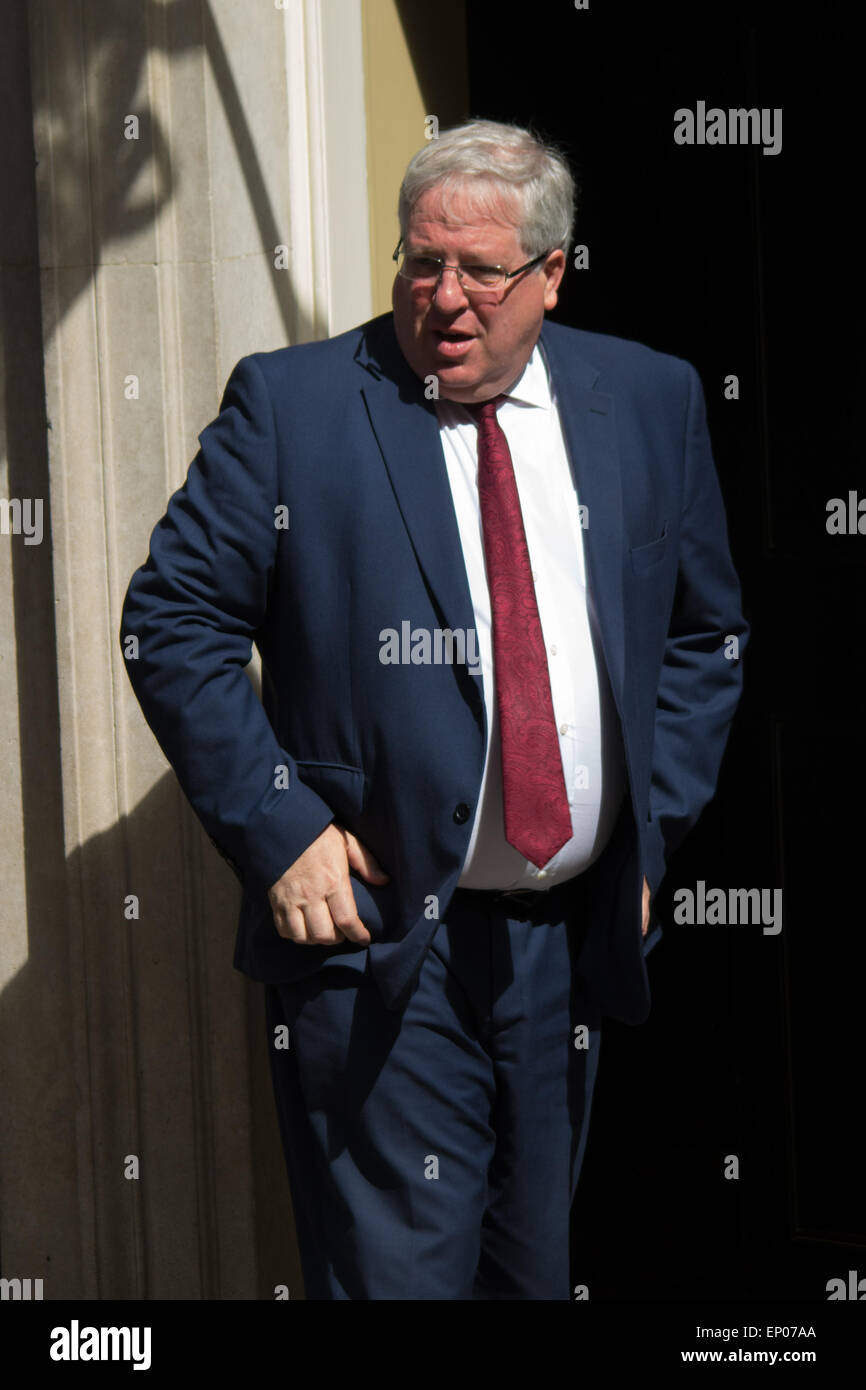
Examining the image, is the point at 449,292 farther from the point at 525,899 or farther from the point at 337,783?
the point at 525,899

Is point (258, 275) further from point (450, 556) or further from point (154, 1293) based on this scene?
point (154, 1293)

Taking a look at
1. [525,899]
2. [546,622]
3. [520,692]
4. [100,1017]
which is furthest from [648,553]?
[100,1017]

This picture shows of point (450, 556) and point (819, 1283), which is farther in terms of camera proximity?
point (819, 1283)

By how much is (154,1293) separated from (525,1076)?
1128mm

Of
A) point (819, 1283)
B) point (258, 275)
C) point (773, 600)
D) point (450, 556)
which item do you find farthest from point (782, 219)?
point (819, 1283)

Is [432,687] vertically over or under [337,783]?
over

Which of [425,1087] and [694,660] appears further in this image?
[694,660]

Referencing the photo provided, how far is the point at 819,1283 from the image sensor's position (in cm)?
375

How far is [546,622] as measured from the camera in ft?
8.23

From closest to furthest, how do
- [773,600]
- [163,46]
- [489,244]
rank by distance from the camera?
[489,244]
[163,46]
[773,600]

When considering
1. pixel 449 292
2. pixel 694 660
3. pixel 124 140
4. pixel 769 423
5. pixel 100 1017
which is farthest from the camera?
pixel 769 423

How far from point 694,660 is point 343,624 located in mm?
648

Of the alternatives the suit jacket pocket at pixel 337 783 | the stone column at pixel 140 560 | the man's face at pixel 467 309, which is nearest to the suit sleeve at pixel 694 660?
the man's face at pixel 467 309

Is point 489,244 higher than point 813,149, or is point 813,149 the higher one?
point 813,149
